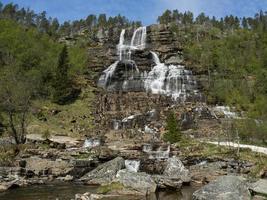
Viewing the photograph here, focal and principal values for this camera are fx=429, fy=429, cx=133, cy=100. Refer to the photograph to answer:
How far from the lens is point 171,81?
89.2 meters

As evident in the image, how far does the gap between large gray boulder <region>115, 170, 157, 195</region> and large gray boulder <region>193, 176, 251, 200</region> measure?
4740mm

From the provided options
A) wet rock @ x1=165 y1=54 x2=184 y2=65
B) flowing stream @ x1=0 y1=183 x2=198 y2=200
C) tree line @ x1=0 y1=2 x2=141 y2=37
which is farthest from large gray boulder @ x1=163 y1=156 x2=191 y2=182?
tree line @ x1=0 y1=2 x2=141 y2=37

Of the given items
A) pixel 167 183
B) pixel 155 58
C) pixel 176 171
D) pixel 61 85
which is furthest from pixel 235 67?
pixel 167 183

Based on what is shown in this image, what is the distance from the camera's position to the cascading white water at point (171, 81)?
87.6m

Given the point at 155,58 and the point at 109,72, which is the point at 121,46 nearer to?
the point at 155,58

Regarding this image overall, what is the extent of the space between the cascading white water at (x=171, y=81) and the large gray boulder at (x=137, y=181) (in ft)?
183

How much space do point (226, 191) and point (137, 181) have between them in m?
7.48

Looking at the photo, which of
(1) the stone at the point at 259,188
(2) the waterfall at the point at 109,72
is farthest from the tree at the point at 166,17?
(1) the stone at the point at 259,188

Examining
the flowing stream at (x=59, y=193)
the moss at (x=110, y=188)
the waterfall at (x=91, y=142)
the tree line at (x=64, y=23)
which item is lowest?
the flowing stream at (x=59, y=193)

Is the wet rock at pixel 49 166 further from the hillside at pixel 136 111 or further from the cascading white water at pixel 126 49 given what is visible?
the cascading white water at pixel 126 49

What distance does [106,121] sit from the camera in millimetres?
76188

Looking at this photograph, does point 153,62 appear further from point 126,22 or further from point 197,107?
point 126,22

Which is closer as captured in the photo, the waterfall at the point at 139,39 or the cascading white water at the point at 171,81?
the cascading white water at the point at 171,81

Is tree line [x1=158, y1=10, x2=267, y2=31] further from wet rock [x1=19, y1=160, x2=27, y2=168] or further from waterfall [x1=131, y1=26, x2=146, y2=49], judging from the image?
wet rock [x1=19, y1=160, x2=27, y2=168]
